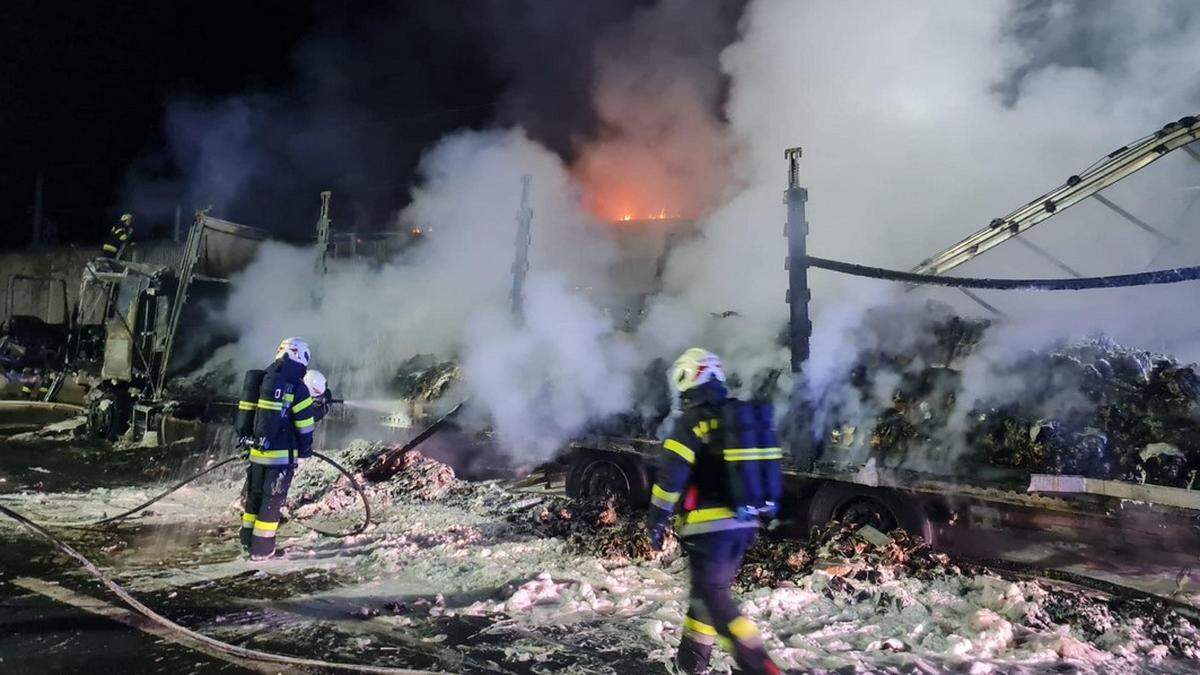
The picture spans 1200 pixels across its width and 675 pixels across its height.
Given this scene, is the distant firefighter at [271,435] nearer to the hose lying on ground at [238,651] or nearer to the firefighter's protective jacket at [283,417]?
the firefighter's protective jacket at [283,417]

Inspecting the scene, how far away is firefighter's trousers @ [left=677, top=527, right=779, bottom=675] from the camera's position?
3587 millimetres

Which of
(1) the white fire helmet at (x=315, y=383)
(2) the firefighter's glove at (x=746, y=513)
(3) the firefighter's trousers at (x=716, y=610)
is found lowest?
(3) the firefighter's trousers at (x=716, y=610)

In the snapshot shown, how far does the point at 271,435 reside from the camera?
6.22m

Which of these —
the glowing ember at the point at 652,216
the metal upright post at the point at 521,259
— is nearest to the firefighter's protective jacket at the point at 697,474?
the metal upright post at the point at 521,259

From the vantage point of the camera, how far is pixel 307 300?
1548 centimetres

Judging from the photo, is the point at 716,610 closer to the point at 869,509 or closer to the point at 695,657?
the point at 695,657

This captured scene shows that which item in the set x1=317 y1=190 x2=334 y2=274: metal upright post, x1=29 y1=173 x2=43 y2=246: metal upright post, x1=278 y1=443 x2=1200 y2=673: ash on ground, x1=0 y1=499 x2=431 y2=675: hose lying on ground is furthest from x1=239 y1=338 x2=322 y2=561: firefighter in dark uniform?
x1=29 y1=173 x2=43 y2=246: metal upright post

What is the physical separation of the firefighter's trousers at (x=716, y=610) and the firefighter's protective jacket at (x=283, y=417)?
4.21 meters

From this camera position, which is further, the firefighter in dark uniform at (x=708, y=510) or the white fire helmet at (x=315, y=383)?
the white fire helmet at (x=315, y=383)

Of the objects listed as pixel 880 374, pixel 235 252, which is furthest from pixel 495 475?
pixel 235 252

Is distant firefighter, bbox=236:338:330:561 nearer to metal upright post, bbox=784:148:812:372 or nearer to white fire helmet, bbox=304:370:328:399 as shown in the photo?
white fire helmet, bbox=304:370:328:399

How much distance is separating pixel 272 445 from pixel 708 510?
14.6ft

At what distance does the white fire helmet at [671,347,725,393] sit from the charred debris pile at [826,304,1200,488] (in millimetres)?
3509

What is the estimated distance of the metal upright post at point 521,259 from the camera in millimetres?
10547
